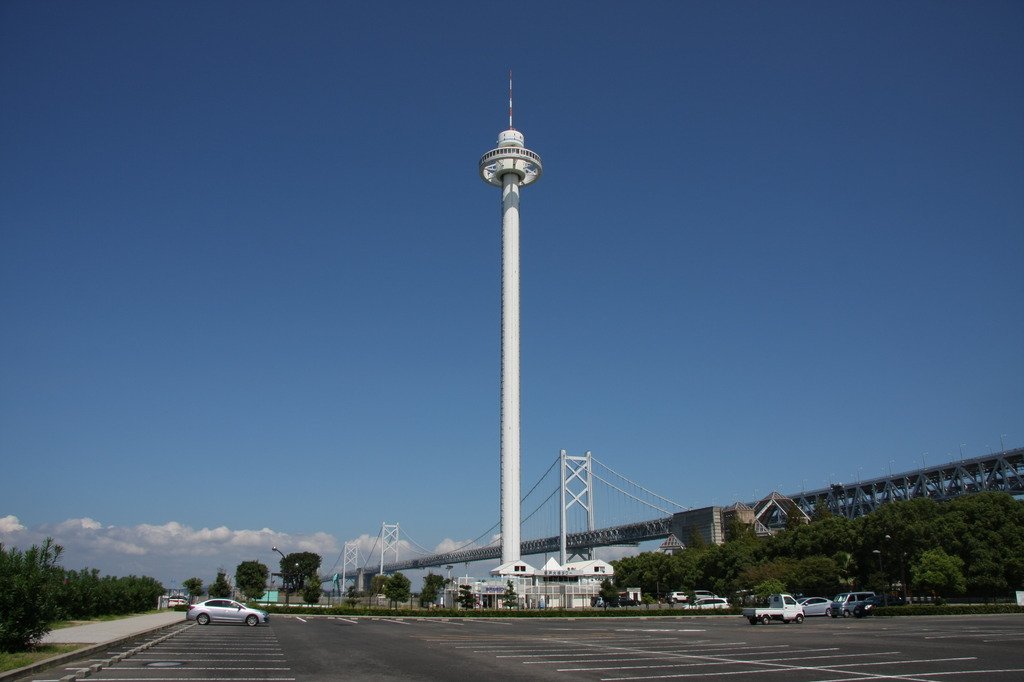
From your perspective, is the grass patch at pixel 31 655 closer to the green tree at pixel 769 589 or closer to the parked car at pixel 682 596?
the green tree at pixel 769 589

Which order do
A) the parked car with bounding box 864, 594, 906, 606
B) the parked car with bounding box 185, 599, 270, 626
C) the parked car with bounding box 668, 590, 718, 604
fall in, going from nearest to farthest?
1. the parked car with bounding box 185, 599, 270, 626
2. the parked car with bounding box 864, 594, 906, 606
3. the parked car with bounding box 668, 590, 718, 604

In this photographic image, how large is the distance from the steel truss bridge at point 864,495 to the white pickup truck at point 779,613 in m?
79.1

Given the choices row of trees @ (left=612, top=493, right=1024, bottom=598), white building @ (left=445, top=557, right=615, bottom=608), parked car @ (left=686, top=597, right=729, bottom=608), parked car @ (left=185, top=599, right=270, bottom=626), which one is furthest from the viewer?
white building @ (left=445, top=557, right=615, bottom=608)

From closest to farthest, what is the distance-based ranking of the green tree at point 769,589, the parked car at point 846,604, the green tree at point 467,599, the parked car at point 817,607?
the parked car at point 846,604 → the parked car at point 817,607 → the green tree at point 769,589 → the green tree at point 467,599

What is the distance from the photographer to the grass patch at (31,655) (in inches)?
599

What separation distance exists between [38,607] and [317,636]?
12740 mm

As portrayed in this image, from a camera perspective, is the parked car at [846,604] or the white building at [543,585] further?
the white building at [543,585]

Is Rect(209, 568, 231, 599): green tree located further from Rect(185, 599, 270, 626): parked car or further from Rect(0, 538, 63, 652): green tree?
Rect(0, 538, 63, 652): green tree

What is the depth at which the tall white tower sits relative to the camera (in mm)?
92000

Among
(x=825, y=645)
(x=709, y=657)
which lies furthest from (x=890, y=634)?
(x=709, y=657)

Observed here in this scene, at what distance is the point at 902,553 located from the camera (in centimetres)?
6222

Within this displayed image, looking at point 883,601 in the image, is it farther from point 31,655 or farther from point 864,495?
point 864,495

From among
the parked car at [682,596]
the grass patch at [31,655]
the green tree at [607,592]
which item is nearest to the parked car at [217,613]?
the grass patch at [31,655]

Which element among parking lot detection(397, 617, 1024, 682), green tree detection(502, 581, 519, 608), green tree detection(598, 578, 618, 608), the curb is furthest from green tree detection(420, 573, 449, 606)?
the curb
